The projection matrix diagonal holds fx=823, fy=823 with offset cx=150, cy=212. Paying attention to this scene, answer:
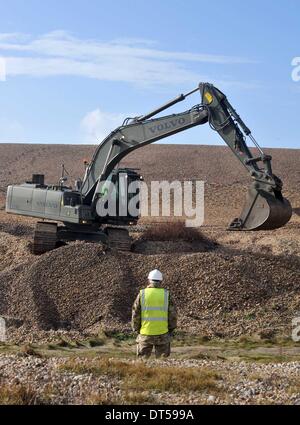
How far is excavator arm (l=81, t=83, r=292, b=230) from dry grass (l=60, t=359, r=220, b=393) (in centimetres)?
933

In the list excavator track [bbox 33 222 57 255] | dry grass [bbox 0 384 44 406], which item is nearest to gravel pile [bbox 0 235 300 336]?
excavator track [bbox 33 222 57 255]

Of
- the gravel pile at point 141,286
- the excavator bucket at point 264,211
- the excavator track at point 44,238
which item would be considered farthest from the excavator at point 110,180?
the gravel pile at point 141,286

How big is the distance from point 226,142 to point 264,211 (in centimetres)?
269

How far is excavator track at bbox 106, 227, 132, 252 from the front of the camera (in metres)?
24.1

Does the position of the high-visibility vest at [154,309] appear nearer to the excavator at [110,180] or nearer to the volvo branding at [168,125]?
the excavator at [110,180]

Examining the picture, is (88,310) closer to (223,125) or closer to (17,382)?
(223,125)

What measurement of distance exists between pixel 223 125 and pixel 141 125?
105 inches

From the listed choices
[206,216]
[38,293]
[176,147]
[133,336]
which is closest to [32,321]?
[38,293]

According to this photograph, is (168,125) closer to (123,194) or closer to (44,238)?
(123,194)

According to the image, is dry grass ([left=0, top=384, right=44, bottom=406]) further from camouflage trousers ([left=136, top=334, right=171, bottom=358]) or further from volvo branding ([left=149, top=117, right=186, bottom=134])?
volvo branding ([left=149, top=117, right=186, bottom=134])

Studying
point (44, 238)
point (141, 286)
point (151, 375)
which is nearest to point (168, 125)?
point (44, 238)

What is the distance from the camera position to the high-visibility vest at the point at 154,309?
11461 mm

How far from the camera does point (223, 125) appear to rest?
2178cm

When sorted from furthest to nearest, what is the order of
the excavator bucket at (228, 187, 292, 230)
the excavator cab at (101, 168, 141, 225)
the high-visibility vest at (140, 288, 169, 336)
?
the excavator cab at (101, 168, 141, 225), the excavator bucket at (228, 187, 292, 230), the high-visibility vest at (140, 288, 169, 336)
